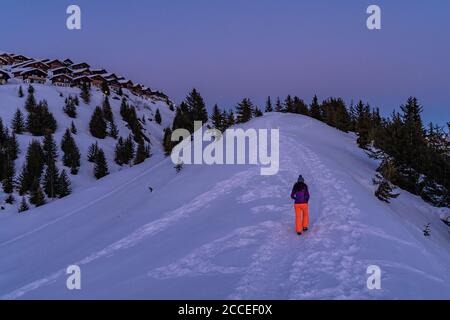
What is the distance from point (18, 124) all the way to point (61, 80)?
122 feet

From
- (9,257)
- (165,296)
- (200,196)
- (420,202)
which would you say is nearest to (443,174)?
(420,202)

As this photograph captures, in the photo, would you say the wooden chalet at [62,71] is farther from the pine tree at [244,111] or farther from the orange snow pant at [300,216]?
the orange snow pant at [300,216]

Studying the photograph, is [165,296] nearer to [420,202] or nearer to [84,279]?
[84,279]

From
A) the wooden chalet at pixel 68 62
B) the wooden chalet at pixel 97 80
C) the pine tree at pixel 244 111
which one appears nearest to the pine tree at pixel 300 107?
the pine tree at pixel 244 111

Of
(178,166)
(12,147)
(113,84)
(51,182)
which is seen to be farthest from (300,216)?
(113,84)

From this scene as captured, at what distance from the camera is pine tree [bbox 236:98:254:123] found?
5506 cm

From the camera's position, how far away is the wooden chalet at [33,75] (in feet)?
319

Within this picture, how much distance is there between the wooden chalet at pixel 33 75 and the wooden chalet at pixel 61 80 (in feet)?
10.2

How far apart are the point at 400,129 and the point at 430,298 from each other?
22.0 meters

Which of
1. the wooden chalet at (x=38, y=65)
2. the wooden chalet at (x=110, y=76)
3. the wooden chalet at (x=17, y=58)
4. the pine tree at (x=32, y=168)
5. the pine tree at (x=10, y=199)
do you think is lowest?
the pine tree at (x=10, y=199)

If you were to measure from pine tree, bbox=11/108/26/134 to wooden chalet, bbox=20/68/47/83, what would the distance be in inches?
1308

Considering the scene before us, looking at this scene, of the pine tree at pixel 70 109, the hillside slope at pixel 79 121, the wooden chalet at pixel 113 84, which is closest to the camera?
the hillside slope at pixel 79 121

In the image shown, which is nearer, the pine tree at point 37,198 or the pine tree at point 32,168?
the pine tree at point 37,198

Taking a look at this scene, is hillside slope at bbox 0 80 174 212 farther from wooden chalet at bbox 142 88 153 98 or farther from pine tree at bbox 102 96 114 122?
wooden chalet at bbox 142 88 153 98
